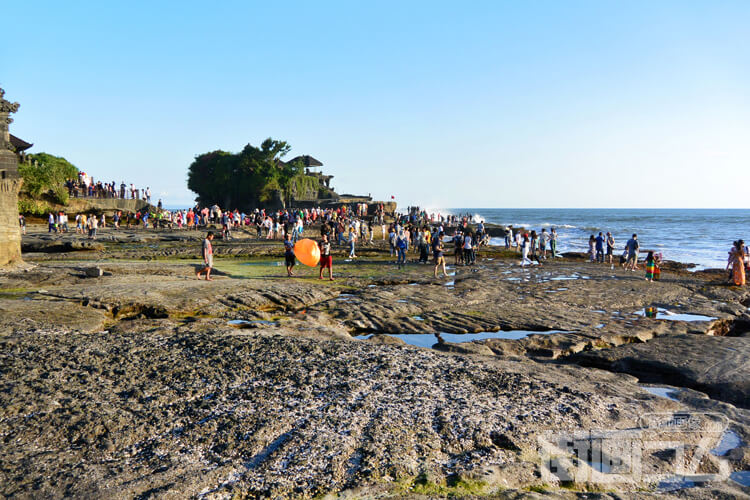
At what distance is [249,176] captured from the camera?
58.6 meters

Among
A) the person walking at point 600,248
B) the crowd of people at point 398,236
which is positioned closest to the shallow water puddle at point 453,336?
the crowd of people at point 398,236

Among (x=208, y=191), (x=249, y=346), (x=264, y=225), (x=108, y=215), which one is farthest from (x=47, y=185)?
(x=249, y=346)

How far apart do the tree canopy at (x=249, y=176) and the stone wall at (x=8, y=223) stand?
41986mm

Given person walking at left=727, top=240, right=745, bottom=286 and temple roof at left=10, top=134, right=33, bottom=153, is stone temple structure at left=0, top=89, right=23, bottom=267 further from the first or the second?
temple roof at left=10, top=134, right=33, bottom=153

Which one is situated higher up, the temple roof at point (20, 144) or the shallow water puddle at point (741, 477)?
the temple roof at point (20, 144)

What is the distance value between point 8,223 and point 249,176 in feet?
144

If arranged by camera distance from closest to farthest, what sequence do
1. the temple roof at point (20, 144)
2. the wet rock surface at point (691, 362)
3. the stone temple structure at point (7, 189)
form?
the wet rock surface at point (691, 362) → the stone temple structure at point (7, 189) → the temple roof at point (20, 144)

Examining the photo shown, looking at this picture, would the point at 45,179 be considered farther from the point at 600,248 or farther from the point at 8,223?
the point at 600,248

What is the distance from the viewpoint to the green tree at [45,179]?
3794cm

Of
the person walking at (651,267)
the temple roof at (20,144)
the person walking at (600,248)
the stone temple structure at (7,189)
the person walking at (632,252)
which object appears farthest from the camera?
the temple roof at (20,144)

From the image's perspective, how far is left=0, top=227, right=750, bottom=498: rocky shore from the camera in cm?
423

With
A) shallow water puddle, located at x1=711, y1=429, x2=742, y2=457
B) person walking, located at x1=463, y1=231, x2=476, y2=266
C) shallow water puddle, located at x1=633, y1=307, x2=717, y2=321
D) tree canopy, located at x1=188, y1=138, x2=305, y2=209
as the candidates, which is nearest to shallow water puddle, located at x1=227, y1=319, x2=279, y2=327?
shallow water puddle, located at x1=711, y1=429, x2=742, y2=457

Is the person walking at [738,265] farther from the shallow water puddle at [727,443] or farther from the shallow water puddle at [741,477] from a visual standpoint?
the shallow water puddle at [741,477]

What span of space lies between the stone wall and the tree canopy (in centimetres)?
4199
